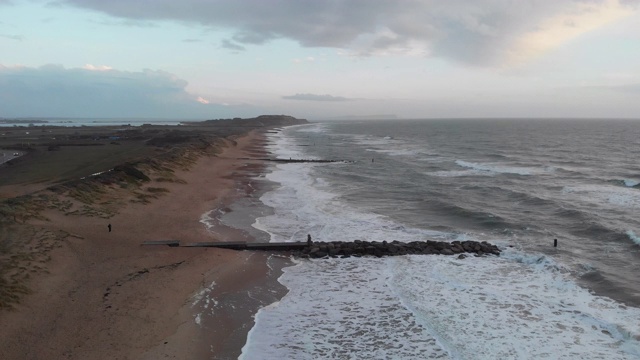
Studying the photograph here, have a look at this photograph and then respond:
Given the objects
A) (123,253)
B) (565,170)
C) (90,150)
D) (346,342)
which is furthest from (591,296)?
(90,150)

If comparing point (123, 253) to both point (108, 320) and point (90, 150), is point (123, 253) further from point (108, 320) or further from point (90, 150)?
point (90, 150)

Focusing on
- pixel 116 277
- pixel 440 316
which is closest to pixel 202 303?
pixel 116 277

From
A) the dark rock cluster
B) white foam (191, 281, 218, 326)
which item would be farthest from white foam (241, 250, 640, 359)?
white foam (191, 281, 218, 326)

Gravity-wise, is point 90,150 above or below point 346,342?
above

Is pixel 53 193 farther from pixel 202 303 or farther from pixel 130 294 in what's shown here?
pixel 202 303

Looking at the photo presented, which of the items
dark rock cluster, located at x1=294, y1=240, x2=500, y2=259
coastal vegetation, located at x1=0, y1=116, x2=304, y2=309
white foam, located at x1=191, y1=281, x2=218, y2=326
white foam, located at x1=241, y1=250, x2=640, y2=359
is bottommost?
white foam, located at x1=241, y1=250, x2=640, y2=359

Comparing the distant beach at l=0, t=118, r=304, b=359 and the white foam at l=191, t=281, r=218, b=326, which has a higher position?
the distant beach at l=0, t=118, r=304, b=359

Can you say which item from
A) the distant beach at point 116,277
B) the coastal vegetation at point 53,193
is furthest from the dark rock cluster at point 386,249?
the coastal vegetation at point 53,193

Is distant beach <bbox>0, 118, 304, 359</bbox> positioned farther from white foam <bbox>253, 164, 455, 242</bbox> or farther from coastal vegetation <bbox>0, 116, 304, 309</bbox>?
white foam <bbox>253, 164, 455, 242</bbox>
